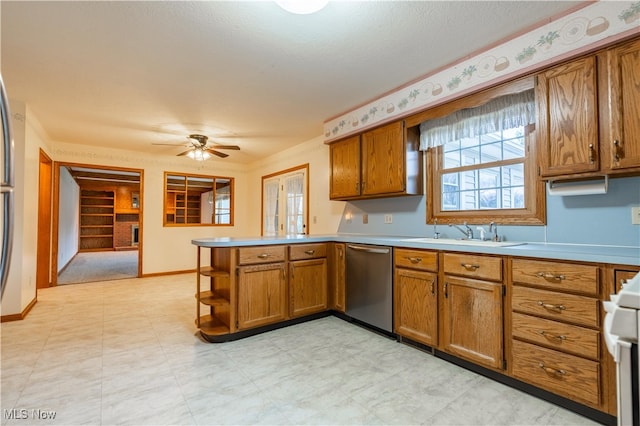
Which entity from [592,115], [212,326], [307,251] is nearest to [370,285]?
[307,251]

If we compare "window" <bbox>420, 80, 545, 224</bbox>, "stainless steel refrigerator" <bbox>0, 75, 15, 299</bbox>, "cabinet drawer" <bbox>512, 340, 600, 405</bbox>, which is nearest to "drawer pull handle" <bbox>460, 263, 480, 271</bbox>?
"cabinet drawer" <bbox>512, 340, 600, 405</bbox>

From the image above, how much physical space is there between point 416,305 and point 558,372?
0.97 m

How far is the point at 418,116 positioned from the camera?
289 cm

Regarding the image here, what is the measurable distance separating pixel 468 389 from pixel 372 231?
2046 mm

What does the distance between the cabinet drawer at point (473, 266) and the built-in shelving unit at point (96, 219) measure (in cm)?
1184

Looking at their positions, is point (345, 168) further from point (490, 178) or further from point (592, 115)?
point (592, 115)

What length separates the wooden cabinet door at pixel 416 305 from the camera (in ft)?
7.81

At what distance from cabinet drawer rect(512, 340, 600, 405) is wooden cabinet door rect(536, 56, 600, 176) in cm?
111

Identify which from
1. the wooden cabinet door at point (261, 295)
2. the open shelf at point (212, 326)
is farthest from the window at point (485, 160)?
the open shelf at point (212, 326)

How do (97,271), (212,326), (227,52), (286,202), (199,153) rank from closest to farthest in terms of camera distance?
(227,52) → (212,326) → (199,153) → (286,202) → (97,271)

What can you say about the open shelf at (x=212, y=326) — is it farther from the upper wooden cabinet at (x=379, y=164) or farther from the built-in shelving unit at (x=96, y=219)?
the built-in shelving unit at (x=96, y=219)

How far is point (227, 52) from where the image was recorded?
7.80ft

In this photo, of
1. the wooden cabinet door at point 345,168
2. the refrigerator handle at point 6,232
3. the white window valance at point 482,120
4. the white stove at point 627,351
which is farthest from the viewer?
the wooden cabinet door at point 345,168

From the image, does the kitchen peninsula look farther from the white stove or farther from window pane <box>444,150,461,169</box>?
the white stove
